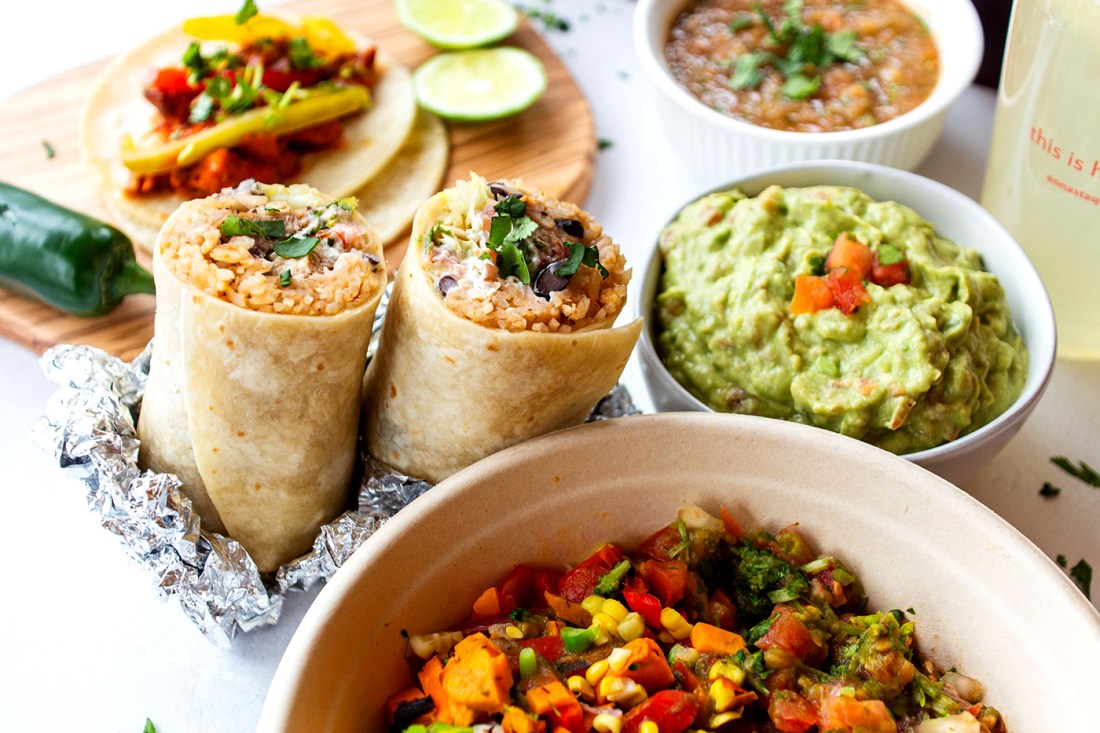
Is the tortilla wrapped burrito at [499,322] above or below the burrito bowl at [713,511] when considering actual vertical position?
above

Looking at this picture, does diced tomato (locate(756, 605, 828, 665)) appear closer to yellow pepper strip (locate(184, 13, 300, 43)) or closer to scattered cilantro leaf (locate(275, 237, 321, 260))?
scattered cilantro leaf (locate(275, 237, 321, 260))

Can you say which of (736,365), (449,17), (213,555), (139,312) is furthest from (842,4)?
(213,555)

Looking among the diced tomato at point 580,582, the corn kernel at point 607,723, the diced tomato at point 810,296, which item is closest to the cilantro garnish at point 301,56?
the diced tomato at point 810,296

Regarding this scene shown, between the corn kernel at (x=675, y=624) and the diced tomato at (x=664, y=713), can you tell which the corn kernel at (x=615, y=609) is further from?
the diced tomato at (x=664, y=713)

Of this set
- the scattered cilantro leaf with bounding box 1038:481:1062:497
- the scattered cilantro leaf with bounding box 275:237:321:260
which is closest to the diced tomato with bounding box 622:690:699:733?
the scattered cilantro leaf with bounding box 275:237:321:260

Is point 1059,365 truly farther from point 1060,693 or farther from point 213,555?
point 213,555

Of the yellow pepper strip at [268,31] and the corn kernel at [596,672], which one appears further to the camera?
the yellow pepper strip at [268,31]

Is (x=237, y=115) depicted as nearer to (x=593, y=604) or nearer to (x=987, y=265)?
(x=593, y=604)
